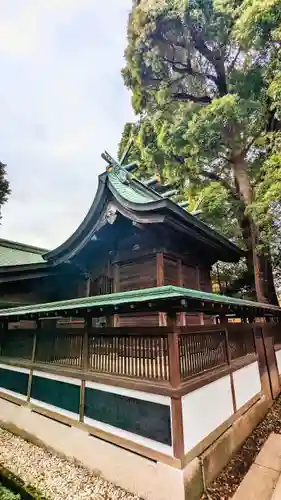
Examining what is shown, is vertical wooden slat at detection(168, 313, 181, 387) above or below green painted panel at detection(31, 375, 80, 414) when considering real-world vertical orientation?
above

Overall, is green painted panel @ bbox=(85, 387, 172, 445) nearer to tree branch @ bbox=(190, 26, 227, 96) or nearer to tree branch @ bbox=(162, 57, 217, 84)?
tree branch @ bbox=(190, 26, 227, 96)

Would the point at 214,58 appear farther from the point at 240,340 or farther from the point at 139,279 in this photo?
the point at 240,340

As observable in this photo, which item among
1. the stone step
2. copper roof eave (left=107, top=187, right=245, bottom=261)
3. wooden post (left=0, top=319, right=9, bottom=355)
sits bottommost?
the stone step

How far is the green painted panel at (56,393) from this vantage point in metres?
4.63

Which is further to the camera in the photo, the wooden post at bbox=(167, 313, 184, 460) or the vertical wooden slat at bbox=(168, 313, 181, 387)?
the vertical wooden slat at bbox=(168, 313, 181, 387)

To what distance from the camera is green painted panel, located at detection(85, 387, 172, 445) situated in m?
3.39

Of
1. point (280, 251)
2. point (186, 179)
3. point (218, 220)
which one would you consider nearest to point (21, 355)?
point (218, 220)

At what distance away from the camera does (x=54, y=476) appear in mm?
3930

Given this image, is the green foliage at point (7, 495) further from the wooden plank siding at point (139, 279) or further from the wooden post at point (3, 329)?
the wooden plank siding at point (139, 279)

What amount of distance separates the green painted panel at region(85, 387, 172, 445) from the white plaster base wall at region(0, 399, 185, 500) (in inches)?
11.5

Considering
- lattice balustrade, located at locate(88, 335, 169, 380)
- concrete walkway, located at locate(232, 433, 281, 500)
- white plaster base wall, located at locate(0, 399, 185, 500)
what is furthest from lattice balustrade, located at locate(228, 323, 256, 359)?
white plaster base wall, located at locate(0, 399, 185, 500)

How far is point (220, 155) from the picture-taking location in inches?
425

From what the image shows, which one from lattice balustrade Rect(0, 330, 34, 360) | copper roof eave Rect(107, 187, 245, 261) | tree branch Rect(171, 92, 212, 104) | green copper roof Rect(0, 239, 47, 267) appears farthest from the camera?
tree branch Rect(171, 92, 212, 104)

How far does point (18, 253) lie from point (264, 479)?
11944mm
